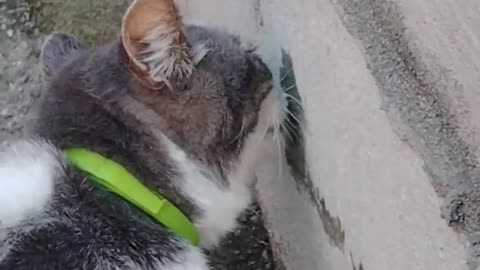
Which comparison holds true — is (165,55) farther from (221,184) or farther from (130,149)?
(221,184)

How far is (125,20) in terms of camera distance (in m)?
1.45

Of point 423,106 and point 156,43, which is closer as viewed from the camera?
point 423,106

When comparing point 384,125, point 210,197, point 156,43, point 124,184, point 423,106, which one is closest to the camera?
point 423,106

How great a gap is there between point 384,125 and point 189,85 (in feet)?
1.30

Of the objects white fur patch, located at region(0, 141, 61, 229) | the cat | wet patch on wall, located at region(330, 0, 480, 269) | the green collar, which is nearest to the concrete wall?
wet patch on wall, located at region(330, 0, 480, 269)

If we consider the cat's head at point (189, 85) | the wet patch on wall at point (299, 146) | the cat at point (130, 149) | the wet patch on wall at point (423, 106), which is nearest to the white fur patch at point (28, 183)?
the cat at point (130, 149)

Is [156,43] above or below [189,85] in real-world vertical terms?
above

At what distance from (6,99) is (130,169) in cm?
102

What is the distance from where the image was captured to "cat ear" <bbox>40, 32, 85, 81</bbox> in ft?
5.96

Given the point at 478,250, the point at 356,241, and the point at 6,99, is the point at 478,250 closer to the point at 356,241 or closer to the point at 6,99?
the point at 356,241

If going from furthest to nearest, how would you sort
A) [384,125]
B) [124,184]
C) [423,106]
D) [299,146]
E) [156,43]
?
[299,146] < [124,184] < [156,43] < [384,125] < [423,106]

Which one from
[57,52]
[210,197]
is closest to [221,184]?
[210,197]

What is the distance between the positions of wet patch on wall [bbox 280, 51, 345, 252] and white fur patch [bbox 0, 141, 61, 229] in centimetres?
42

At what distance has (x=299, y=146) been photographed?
6.03ft
